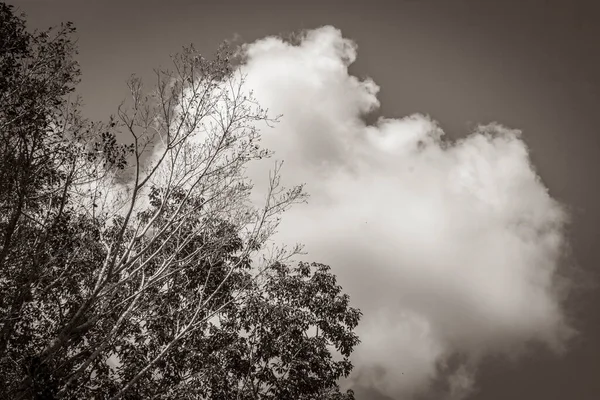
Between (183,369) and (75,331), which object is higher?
(183,369)

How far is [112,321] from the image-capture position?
460 inches

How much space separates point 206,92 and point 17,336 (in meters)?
A: 7.44

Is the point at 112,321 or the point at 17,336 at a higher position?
the point at 112,321

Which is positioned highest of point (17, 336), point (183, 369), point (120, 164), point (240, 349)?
point (120, 164)

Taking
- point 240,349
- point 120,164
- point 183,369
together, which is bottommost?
point 183,369

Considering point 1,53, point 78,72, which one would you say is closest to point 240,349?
point 78,72

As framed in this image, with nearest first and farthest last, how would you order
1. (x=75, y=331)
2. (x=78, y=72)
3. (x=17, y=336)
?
1. (x=75, y=331)
2. (x=78, y=72)
3. (x=17, y=336)

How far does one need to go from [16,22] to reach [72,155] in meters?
2.89


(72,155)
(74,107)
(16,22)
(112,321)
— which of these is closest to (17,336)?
(112,321)

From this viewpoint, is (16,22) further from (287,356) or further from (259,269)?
(287,356)

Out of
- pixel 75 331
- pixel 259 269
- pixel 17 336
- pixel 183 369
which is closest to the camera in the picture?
pixel 75 331

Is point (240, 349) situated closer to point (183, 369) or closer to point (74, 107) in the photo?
point (183, 369)

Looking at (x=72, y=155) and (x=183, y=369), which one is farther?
(x=183, y=369)

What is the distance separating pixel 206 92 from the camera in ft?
29.3
